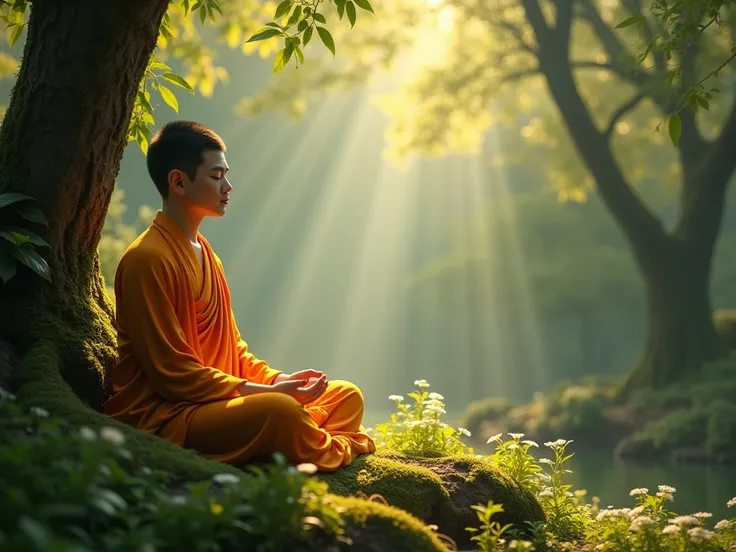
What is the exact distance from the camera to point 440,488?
4504mm

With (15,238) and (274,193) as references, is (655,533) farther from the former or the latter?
(274,193)

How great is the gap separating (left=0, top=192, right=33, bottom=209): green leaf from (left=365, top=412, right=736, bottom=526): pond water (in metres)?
6.07

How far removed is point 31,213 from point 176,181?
→ 74cm

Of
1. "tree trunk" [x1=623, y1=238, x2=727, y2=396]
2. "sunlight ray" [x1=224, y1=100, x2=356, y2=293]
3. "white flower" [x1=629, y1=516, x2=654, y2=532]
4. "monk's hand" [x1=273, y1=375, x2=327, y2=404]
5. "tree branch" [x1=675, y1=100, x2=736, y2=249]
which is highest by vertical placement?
"sunlight ray" [x1=224, y1=100, x2=356, y2=293]

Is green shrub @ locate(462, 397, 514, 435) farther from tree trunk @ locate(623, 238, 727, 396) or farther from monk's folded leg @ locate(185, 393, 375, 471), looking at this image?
monk's folded leg @ locate(185, 393, 375, 471)

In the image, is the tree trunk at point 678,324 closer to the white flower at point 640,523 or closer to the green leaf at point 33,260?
the white flower at point 640,523

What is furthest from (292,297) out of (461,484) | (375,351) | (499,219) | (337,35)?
(461,484)

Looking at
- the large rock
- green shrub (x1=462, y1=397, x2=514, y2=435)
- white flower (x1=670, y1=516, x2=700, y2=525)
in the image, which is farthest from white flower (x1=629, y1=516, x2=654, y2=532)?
green shrub (x1=462, y1=397, x2=514, y2=435)

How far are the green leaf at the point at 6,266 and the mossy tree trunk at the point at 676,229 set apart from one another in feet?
42.4

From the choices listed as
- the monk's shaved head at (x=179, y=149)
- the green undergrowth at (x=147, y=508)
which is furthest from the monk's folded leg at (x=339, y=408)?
the monk's shaved head at (x=179, y=149)

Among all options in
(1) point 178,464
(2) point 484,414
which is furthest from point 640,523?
(2) point 484,414

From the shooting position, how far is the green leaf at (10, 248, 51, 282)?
4.01 m

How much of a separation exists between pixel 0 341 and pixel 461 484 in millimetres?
2504

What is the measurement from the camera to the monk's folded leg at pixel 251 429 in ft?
13.1
